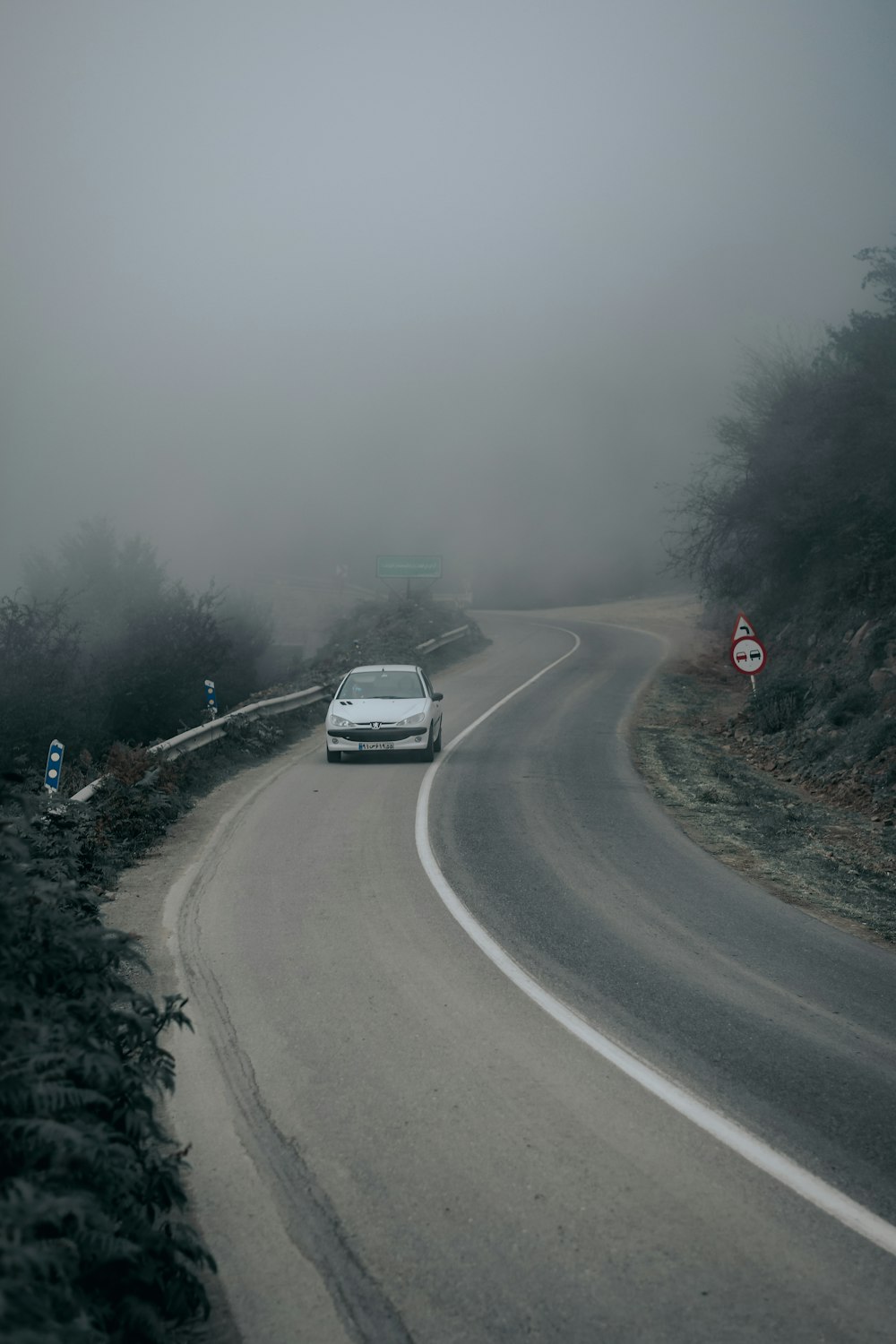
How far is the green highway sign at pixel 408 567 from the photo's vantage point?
54.2 meters

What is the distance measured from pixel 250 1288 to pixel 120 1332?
775 millimetres

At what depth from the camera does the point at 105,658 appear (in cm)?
2531

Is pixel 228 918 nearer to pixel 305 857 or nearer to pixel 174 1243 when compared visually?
pixel 305 857

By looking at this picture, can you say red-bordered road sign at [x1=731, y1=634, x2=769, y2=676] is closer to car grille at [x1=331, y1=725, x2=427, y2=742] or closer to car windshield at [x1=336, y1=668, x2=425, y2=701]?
car windshield at [x1=336, y1=668, x2=425, y2=701]

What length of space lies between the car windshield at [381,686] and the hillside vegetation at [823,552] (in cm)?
680

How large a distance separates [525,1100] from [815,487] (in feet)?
64.9

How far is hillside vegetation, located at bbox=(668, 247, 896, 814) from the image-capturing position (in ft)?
53.9

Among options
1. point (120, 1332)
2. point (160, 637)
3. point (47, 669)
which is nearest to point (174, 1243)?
point (120, 1332)

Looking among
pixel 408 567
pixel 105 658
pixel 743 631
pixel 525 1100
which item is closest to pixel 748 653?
pixel 743 631

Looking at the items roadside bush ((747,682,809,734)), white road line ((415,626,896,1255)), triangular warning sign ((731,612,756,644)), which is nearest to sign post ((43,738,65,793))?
white road line ((415,626,896,1255))

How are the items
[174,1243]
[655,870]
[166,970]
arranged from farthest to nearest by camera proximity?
[655,870] → [166,970] → [174,1243]

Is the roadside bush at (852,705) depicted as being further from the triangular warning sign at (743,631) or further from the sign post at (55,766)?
the sign post at (55,766)

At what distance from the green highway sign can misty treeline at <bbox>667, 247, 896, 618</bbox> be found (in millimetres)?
26674

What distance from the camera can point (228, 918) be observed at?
827 centimetres
